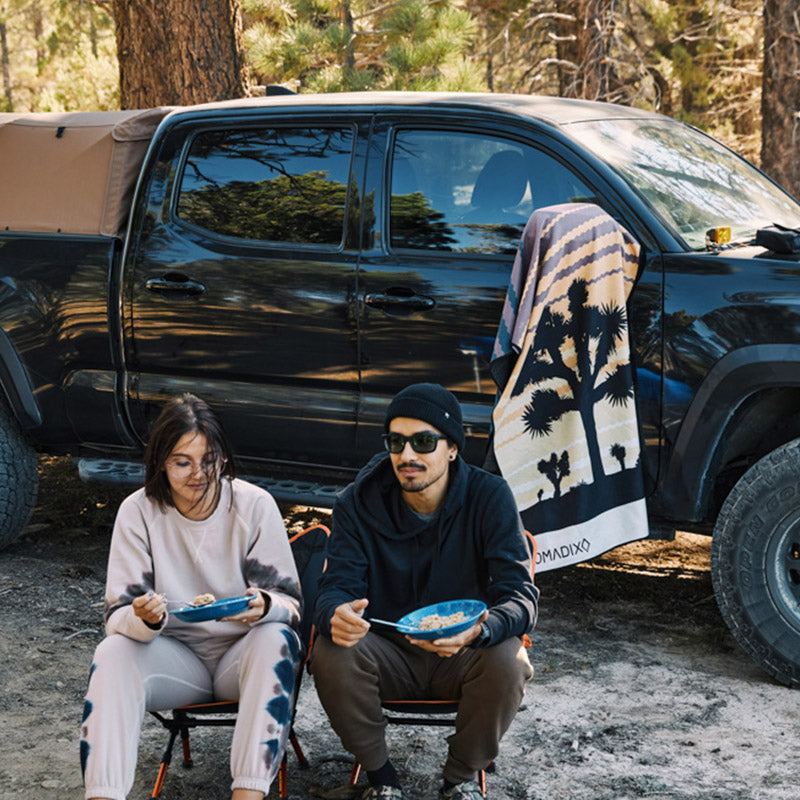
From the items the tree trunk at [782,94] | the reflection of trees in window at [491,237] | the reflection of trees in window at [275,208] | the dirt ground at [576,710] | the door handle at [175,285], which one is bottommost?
the dirt ground at [576,710]

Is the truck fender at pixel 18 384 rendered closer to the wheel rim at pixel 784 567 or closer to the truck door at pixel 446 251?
the truck door at pixel 446 251

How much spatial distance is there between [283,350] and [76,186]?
1194mm

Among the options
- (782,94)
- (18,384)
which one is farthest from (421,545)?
(782,94)

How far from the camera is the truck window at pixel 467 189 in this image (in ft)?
14.5

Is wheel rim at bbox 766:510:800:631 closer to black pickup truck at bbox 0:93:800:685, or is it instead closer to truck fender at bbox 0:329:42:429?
black pickup truck at bbox 0:93:800:685

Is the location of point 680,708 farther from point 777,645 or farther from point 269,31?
point 269,31

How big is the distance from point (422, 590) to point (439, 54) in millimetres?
7927

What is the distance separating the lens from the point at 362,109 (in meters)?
4.72

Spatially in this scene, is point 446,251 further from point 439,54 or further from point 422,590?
point 439,54

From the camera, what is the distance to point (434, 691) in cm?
334

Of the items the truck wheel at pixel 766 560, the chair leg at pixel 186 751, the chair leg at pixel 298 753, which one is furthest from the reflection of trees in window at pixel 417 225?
the chair leg at pixel 186 751

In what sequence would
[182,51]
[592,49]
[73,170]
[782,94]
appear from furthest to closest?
1. [592,49]
2. [782,94]
3. [182,51]
4. [73,170]

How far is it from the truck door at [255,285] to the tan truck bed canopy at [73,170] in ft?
0.50

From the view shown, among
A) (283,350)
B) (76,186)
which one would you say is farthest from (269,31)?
(283,350)
